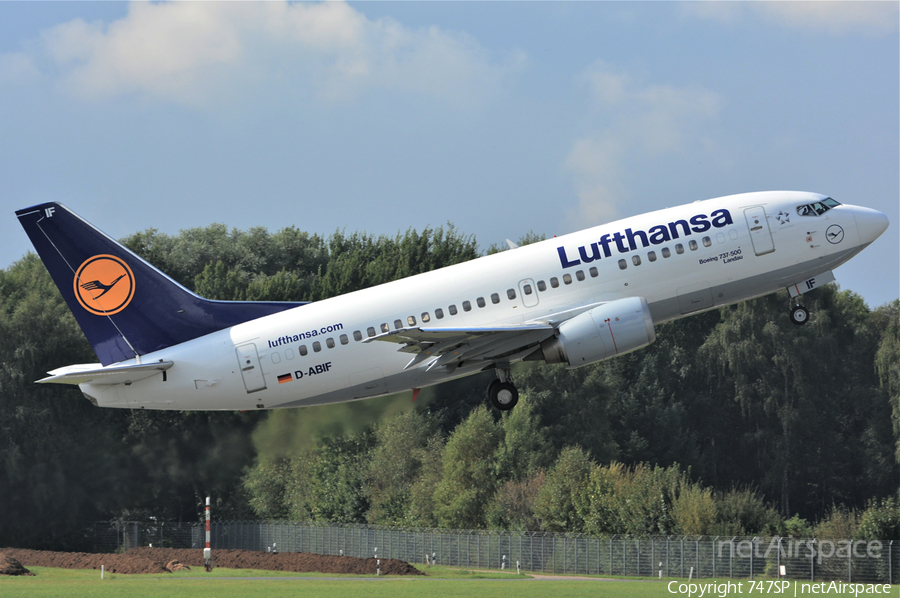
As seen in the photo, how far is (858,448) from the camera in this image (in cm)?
9381

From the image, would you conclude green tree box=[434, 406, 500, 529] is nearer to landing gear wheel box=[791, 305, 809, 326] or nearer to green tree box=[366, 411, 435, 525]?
green tree box=[366, 411, 435, 525]

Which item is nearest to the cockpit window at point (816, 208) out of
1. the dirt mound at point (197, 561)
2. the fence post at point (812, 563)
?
the fence post at point (812, 563)

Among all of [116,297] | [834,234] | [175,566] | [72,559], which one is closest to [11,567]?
[72,559]

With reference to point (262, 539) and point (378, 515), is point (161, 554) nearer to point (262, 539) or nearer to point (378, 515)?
point (262, 539)

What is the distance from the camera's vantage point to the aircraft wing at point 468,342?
34.5 m

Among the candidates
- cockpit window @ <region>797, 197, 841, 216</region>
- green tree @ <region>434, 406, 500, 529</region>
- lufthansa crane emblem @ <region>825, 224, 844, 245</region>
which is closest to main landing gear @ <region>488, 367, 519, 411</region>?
cockpit window @ <region>797, 197, 841, 216</region>

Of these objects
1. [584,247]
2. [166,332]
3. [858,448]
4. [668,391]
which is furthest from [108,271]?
[858,448]

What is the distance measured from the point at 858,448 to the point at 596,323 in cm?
6806

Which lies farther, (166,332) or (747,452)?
(747,452)

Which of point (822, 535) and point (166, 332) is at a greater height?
point (166, 332)

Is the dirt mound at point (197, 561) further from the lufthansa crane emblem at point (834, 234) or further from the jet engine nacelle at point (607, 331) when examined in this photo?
the lufthansa crane emblem at point (834, 234)

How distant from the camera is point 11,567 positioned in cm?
5819

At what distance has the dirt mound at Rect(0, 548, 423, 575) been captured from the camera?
59781mm

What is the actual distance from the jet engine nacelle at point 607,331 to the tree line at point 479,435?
481 inches
